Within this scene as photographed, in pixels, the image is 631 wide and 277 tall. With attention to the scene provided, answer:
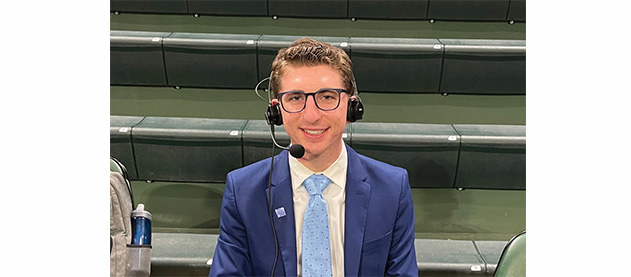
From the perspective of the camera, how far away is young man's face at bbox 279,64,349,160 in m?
0.62

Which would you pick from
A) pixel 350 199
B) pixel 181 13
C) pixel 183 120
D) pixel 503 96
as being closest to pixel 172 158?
pixel 183 120

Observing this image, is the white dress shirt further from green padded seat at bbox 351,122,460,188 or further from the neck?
green padded seat at bbox 351,122,460,188

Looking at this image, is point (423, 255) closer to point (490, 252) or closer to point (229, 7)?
point (490, 252)

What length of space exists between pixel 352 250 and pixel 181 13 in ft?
3.11

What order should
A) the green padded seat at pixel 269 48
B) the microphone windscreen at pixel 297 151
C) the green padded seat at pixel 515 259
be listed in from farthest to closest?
the green padded seat at pixel 269 48 < the green padded seat at pixel 515 259 < the microphone windscreen at pixel 297 151

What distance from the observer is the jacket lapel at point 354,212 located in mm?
667

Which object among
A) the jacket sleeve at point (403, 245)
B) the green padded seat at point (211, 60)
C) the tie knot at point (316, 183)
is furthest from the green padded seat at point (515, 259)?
the green padded seat at point (211, 60)

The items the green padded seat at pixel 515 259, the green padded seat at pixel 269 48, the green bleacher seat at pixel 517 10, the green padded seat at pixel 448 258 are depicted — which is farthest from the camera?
the green bleacher seat at pixel 517 10

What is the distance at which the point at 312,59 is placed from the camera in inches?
25.0

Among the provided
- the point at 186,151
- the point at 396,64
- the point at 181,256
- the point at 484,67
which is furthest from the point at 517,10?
the point at 181,256

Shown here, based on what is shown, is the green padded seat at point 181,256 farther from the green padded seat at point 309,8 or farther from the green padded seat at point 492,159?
the green padded seat at point 309,8

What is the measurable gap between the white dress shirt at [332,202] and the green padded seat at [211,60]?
0.61m

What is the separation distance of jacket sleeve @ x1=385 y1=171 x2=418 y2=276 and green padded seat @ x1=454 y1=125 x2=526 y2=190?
18.8 inches

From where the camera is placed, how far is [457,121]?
1.28 m
